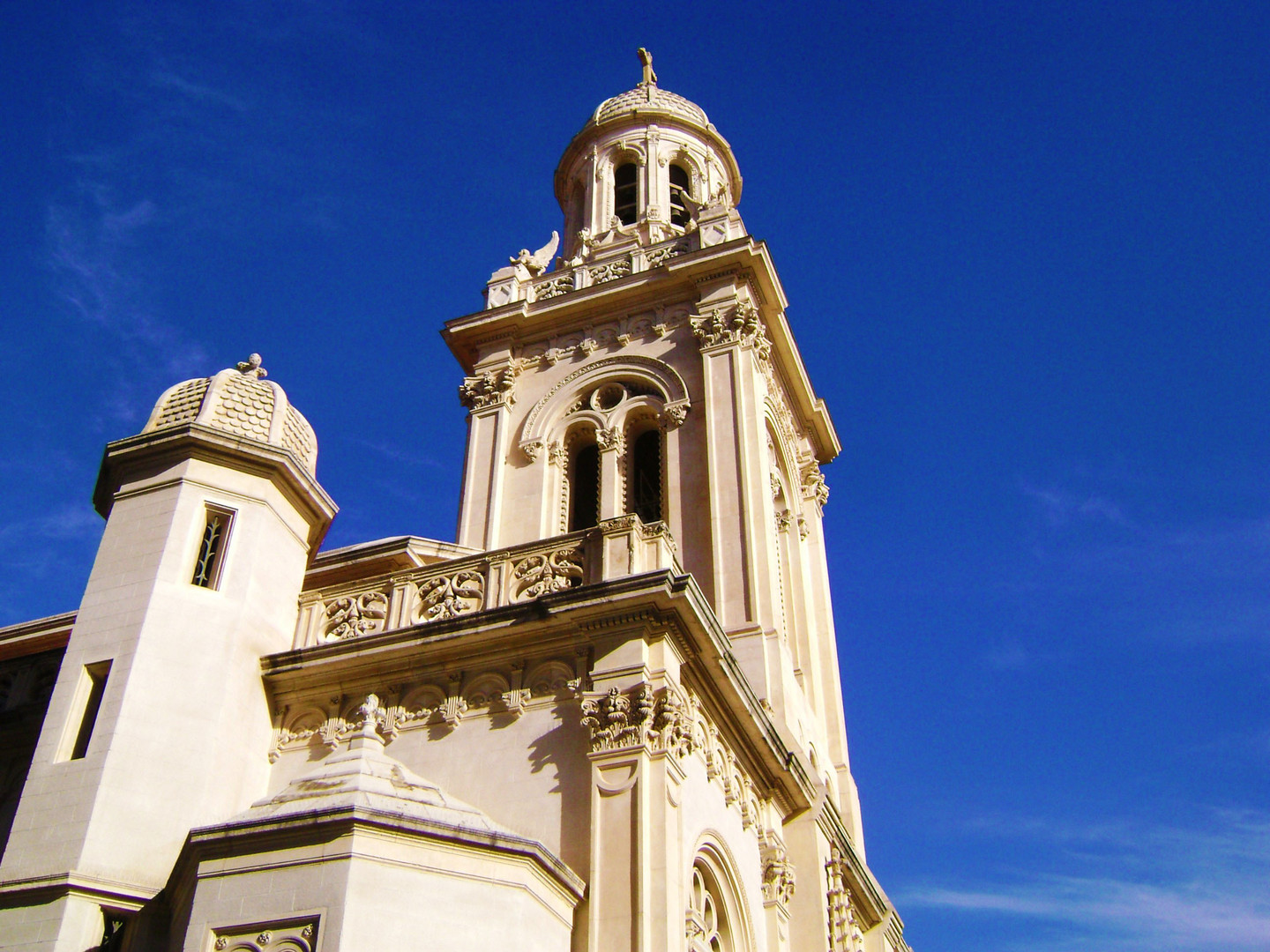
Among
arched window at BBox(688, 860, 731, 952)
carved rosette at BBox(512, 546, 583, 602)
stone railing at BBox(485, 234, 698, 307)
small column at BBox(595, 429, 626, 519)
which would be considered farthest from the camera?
stone railing at BBox(485, 234, 698, 307)

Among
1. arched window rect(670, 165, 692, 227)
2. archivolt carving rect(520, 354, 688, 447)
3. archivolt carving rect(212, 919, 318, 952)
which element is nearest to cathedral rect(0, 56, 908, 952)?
archivolt carving rect(212, 919, 318, 952)

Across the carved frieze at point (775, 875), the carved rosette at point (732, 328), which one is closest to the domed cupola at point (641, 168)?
the carved rosette at point (732, 328)

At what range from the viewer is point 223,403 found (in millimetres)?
17719

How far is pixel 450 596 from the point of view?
16.8 m

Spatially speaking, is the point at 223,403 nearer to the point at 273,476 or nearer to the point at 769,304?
the point at 273,476

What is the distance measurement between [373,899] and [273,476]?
741 centimetres

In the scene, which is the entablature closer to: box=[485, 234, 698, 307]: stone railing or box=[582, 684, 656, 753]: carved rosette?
box=[485, 234, 698, 307]: stone railing

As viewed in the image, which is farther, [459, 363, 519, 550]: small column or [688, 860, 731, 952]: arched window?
[459, 363, 519, 550]: small column

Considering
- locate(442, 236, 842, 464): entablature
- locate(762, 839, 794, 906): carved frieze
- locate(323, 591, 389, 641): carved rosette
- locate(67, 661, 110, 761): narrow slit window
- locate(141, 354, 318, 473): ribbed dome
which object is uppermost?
locate(442, 236, 842, 464): entablature

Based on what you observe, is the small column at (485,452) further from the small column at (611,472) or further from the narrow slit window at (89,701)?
the narrow slit window at (89,701)

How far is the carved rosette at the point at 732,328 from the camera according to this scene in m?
28.6

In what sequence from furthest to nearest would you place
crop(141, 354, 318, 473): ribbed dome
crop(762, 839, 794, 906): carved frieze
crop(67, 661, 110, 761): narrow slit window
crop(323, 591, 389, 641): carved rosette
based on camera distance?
crop(762, 839, 794, 906): carved frieze
crop(141, 354, 318, 473): ribbed dome
crop(323, 591, 389, 641): carved rosette
crop(67, 661, 110, 761): narrow slit window

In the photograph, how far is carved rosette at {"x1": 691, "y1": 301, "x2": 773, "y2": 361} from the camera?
94.0ft

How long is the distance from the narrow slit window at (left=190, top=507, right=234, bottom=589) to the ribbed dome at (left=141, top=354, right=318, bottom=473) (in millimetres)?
1170
